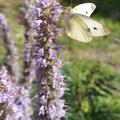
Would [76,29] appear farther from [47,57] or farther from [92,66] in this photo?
[92,66]

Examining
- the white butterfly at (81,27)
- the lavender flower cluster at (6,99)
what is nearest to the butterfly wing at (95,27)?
the white butterfly at (81,27)

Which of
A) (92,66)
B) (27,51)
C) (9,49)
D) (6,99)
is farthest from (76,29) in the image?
(92,66)

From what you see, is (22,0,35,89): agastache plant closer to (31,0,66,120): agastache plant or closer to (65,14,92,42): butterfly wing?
(65,14,92,42): butterfly wing

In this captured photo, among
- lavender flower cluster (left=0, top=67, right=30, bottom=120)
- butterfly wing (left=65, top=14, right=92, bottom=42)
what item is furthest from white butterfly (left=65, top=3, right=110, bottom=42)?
lavender flower cluster (left=0, top=67, right=30, bottom=120)

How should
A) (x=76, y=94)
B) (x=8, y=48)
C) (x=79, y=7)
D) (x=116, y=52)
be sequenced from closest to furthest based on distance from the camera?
(x=79, y=7) → (x=8, y=48) → (x=76, y=94) → (x=116, y=52)

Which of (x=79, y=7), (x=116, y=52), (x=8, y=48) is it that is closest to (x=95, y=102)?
(x=8, y=48)

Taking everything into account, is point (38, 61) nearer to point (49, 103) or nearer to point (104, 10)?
point (49, 103)
